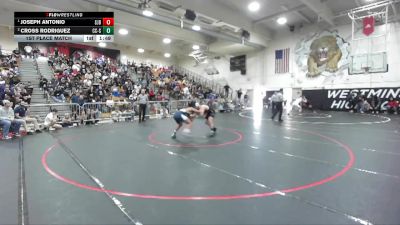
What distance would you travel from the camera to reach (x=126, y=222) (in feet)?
8.66

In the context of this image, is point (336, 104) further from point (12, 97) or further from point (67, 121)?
point (12, 97)

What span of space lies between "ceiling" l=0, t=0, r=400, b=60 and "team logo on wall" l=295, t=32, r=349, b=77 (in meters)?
1.21

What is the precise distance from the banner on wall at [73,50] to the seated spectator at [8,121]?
14068 millimetres

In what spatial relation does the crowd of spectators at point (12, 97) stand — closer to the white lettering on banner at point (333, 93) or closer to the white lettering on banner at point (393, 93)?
the white lettering on banner at point (333, 93)

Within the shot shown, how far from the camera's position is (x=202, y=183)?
376cm

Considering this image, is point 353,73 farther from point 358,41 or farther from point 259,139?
point 259,139

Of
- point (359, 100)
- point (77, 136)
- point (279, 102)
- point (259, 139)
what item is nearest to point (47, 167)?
point (77, 136)

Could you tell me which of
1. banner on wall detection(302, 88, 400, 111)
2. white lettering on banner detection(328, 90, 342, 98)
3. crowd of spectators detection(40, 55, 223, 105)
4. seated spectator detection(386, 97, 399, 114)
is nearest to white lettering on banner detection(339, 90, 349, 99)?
banner on wall detection(302, 88, 400, 111)

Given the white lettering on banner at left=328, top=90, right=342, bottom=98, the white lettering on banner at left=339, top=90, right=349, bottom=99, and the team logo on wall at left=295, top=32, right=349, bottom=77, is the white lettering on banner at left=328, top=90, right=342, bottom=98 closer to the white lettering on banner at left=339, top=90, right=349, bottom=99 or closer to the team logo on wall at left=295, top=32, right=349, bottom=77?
the white lettering on banner at left=339, top=90, right=349, bottom=99

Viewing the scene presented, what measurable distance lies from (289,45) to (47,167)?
2108 cm

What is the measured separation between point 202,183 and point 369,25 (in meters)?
17.0

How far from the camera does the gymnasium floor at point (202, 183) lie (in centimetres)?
279

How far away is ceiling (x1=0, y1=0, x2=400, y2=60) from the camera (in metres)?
13.2
